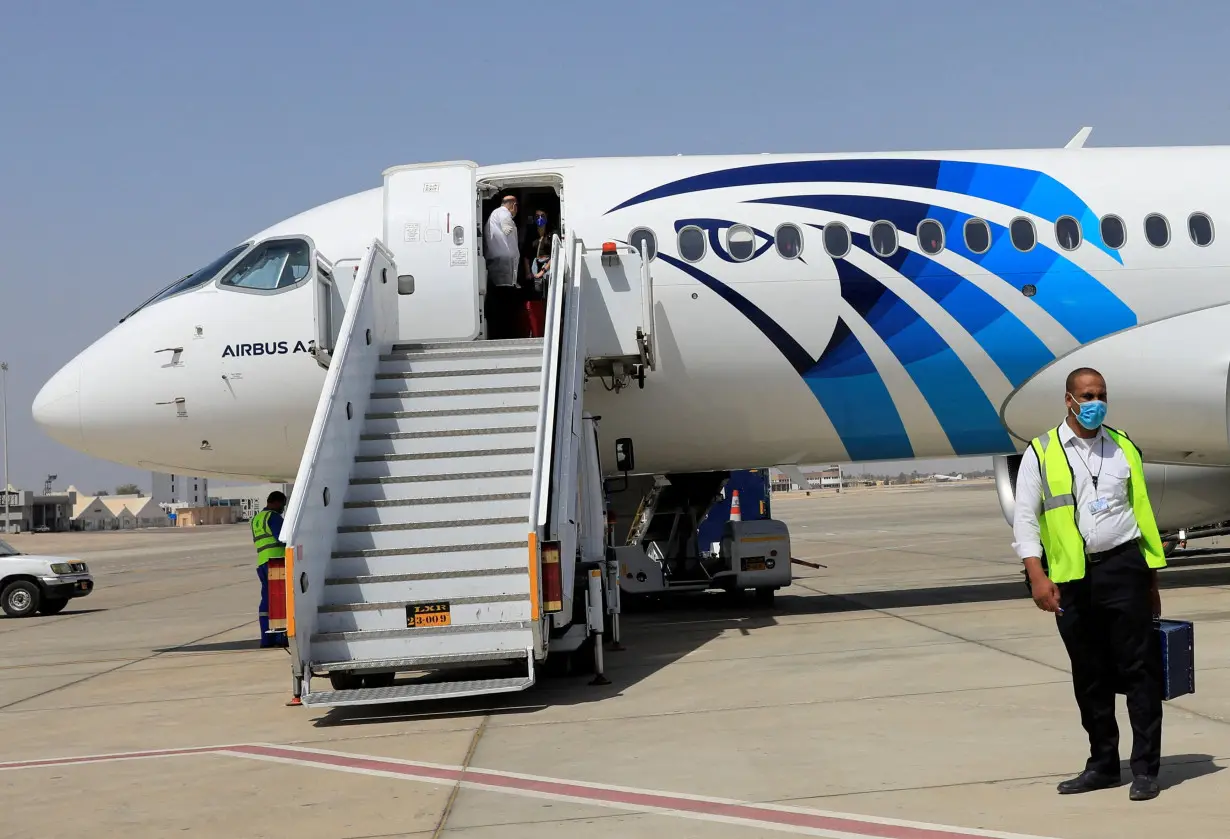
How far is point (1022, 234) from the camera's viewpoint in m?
13.2

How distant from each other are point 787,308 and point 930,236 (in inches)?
69.6

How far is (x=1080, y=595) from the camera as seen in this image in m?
5.80

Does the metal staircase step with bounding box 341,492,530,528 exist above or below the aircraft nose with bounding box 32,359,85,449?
below

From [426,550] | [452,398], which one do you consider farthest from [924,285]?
[426,550]

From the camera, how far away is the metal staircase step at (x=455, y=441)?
10727 millimetres

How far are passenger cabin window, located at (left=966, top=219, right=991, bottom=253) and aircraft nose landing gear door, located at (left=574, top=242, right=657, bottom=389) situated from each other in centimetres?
364

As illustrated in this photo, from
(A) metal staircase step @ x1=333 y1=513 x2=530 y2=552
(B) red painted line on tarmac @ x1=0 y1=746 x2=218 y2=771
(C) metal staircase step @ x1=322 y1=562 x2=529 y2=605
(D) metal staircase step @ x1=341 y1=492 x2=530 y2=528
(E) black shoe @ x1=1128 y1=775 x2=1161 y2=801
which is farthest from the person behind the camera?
(D) metal staircase step @ x1=341 y1=492 x2=530 y2=528

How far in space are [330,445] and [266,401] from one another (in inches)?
125

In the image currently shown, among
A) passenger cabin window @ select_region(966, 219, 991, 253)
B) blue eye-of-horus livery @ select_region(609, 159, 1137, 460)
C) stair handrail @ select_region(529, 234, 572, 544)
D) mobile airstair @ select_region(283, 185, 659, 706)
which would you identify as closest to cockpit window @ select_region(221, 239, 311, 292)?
mobile airstair @ select_region(283, 185, 659, 706)

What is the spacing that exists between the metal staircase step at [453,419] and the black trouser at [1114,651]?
5957 mm

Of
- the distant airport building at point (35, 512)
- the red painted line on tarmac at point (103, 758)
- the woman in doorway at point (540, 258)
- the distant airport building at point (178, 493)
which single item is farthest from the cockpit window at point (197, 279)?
the distant airport building at point (178, 493)

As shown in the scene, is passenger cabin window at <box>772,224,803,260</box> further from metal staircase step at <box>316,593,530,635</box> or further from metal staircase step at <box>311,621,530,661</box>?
metal staircase step at <box>311,621,530,661</box>

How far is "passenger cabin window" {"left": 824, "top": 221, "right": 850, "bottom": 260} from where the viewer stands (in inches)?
512

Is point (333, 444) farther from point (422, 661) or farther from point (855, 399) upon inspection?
point (855, 399)
